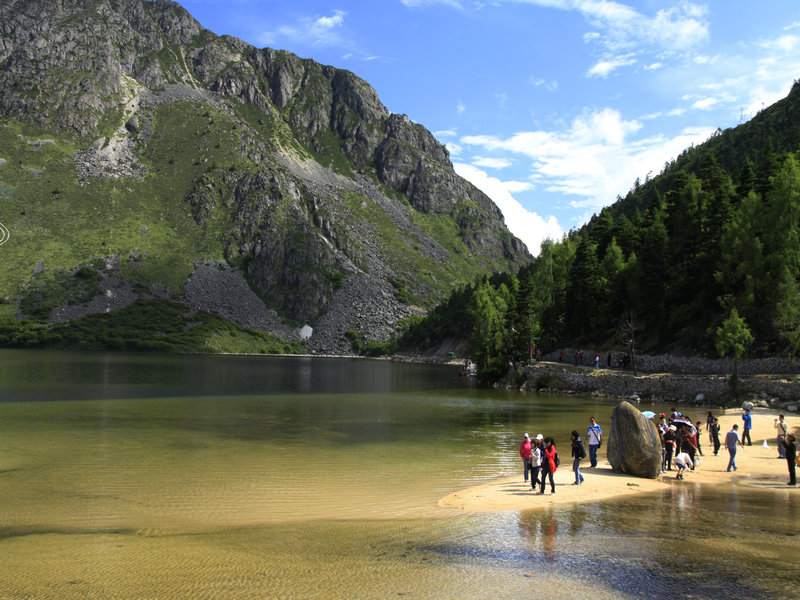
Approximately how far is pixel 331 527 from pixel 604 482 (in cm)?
1309

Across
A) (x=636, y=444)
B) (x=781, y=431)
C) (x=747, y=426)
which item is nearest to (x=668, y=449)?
(x=636, y=444)

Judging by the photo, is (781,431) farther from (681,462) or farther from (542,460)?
(542,460)

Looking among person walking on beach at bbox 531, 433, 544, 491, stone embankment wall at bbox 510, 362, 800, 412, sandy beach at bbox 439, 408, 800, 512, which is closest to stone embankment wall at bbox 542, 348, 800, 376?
stone embankment wall at bbox 510, 362, 800, 412

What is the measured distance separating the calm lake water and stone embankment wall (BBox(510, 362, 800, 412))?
88.7ft

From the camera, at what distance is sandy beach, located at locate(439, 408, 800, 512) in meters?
20.5

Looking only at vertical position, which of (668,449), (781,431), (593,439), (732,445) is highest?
(781,431)

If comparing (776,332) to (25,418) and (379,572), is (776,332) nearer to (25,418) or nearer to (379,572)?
(379,572)

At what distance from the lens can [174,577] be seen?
1238 cm

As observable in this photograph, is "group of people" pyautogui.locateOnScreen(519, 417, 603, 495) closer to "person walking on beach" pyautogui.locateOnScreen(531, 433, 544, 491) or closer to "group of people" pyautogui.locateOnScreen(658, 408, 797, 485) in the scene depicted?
"person walking on beach" pyautogui.locateOnScreen(531, 433, 544, 491)

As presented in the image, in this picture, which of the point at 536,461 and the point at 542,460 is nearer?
the point at 536,461

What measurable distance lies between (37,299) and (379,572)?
750ft

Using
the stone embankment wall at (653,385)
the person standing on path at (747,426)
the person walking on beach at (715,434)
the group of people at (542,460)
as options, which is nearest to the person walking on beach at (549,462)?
the group of people at (542,460)

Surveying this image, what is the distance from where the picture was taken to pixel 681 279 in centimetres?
7444

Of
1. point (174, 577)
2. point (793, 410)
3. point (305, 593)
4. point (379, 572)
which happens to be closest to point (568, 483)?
point (379, 572)
